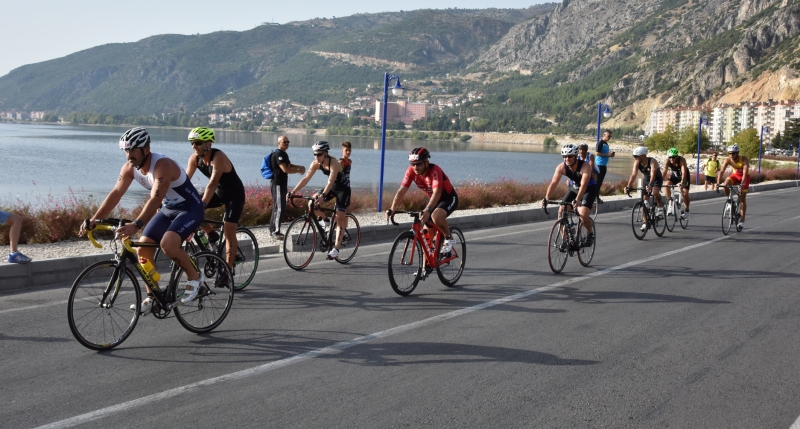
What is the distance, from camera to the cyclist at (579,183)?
1087cm

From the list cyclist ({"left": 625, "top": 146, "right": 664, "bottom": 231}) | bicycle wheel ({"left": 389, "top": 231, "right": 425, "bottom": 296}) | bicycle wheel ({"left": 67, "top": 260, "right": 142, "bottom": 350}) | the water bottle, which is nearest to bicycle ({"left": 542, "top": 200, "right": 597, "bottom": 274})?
bicycle wheel ({"left": 389, "top": 231, "right": 425, "bottom": 296})

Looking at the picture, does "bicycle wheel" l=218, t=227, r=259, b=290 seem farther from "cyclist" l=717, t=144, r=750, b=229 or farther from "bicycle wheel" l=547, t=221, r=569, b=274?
"cyclist" l=717, t=144, r=750, b=229

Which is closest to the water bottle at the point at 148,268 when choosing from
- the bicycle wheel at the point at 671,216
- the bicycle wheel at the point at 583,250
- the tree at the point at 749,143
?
the bicycle wheel at the point at 583,250

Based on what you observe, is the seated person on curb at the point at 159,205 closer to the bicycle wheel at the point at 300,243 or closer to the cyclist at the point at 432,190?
the cyclist at the point at 432,190

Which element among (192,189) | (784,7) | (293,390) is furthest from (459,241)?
(784,7)

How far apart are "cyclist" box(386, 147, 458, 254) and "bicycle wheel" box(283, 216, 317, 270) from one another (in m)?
2.13

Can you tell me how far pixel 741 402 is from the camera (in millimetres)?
5336

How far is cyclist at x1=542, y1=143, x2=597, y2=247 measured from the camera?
10.9m

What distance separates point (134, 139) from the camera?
249 inches

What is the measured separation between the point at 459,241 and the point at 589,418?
16.0 feet

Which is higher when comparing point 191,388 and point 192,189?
point 192,189

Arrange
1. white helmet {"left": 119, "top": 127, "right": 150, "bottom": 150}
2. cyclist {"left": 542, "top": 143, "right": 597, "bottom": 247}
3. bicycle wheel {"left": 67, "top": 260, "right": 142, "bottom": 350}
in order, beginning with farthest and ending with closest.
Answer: cyclist {"left": 542, "top": 143, "right": 597, "bottom": 247}
white helmet {"left": 119, "top": 127, "right": 150, "bottom": 150}
bicycle wheel {"left": 67, "top": 260, "right": 142, "bottom": 350}

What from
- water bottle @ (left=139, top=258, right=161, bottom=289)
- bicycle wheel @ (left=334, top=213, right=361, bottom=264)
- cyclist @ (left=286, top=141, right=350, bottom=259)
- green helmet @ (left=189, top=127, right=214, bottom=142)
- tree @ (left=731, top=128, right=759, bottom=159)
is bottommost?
Result: bicycle wheel @ (left=334, top=213, right=361, bottom=264)

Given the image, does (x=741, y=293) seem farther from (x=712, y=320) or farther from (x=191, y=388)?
(x=191, y=388)
